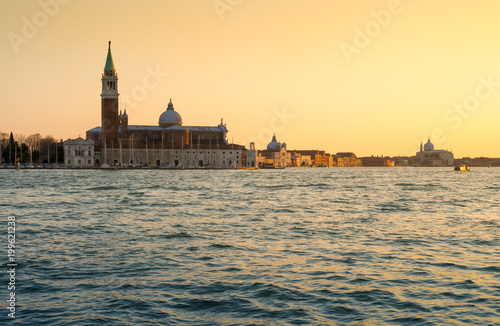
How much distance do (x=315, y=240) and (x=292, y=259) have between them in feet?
9.28

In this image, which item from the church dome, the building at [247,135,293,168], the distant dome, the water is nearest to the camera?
the water

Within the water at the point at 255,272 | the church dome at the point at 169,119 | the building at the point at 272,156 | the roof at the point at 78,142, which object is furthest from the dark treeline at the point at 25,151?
the water at the point at 255,272

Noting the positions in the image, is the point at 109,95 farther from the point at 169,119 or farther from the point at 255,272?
the point at 255,272

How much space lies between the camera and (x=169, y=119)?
132 meters

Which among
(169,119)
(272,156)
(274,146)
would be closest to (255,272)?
(169,119)

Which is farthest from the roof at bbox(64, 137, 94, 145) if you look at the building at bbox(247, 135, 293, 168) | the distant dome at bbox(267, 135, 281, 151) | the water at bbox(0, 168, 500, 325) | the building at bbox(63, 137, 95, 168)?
the water at bbox(0, 168, 500, 325)

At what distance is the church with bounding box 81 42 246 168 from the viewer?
11839 centimetres

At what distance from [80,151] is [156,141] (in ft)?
58.6

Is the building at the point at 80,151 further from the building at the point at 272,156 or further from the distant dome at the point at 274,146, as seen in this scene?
the distant dome at the point at 274,146

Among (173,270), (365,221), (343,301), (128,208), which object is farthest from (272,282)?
(128,208)

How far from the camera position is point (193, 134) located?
132m

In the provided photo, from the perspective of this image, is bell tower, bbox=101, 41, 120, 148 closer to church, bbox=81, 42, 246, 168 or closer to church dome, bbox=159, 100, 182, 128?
church, bbox=81, 42, 246, 168

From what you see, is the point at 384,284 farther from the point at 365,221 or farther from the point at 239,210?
the point at 239,210

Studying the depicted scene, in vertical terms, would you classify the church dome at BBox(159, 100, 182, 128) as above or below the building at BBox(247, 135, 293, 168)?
above
